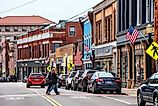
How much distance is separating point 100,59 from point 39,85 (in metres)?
7.82

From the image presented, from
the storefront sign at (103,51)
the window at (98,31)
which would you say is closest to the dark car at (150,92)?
the storefront sign at (103,51)

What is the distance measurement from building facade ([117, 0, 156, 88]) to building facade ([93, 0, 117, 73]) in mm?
2501

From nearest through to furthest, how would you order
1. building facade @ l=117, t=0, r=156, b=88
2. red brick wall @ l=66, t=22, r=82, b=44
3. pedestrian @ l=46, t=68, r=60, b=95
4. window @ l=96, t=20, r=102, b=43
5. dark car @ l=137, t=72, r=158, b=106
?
dark car @ l=137, t=72, r=158, b=106 < pedestrian @ l=46, t=68, r=60, b=95 < building facade @ l=117, t=0, r=156, b=88 < window @ l=96, t=20, r=102, b=43 < red brick wall @ l=66, t=22, r=82, b=44

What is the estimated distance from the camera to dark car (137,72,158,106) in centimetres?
2029

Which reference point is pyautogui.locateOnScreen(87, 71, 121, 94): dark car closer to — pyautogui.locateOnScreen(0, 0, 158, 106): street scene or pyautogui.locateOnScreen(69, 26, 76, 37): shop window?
pyautogui.locateOnScreen(0, 0, 158, 106): street scene

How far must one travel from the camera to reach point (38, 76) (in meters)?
50.4

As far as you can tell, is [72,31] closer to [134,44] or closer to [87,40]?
[87,40]

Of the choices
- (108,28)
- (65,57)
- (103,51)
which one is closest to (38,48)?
(65,57)

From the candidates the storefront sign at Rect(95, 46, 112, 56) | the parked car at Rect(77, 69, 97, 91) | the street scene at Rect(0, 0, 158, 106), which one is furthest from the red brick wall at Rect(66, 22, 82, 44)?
the parked car at Rect(77, 69, 97, 91)

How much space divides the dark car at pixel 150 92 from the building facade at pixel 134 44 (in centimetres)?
1382

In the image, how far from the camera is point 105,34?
175 feet

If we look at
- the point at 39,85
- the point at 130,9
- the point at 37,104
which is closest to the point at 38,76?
the point at 39,85

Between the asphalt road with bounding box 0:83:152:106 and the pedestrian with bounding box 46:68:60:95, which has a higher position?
the pedestrian with bounding box 46:68:60:95

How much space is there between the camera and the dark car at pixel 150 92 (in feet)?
66.6
